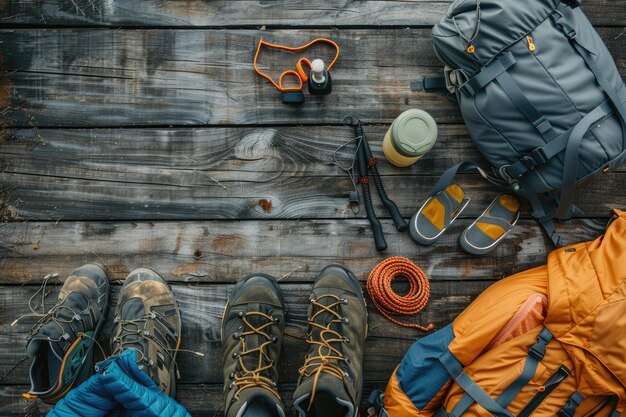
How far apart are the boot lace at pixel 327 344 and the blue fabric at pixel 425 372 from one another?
0.23m

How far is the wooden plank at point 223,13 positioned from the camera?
1900mm

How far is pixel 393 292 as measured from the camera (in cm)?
185

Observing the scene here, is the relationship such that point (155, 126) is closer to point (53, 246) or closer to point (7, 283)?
point (53, 246)

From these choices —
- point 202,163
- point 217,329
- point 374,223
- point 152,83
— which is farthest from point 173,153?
point 374,223

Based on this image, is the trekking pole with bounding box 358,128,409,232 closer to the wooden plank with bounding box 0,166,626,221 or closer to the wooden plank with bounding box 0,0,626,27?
the wooden plank with bounding box 0,166,626,221

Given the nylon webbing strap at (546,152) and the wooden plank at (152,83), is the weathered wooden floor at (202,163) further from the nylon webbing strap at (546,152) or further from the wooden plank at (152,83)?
the nylon webbing strap at (546,152)

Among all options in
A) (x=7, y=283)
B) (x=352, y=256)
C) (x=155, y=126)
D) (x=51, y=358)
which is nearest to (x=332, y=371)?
(x=352, y=256)

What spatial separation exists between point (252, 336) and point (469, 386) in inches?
31.8

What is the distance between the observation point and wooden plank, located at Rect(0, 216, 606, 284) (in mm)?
1873

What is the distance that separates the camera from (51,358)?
174 cm

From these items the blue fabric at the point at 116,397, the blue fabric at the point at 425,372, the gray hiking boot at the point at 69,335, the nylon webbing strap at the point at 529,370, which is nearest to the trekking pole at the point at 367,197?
the blue fabric at the point at 425,372

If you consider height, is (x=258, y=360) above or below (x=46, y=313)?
below

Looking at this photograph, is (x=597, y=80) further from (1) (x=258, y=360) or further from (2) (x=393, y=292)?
(1) (x=258, y=360)

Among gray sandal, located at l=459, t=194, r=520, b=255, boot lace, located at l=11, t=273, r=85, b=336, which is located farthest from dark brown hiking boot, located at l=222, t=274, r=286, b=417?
gray sandal, located at l=459, t=194, r=520, b=255
